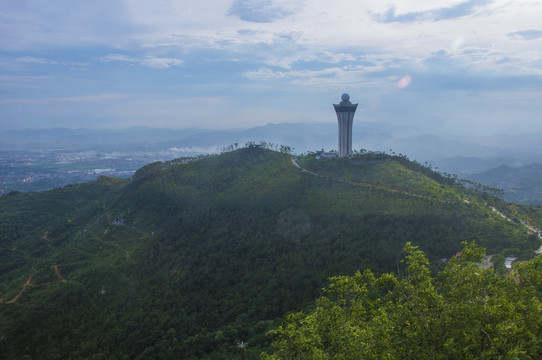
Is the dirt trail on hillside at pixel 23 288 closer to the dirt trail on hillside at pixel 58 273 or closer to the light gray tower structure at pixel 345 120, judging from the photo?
the dirt trail on hillside at pixel 58 273

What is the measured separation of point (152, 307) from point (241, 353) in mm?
14311

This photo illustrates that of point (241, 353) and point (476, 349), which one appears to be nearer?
point (476, 349)

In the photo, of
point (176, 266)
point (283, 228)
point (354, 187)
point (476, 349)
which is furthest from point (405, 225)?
point (476, 349)

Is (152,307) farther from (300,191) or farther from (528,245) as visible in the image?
(528,245)

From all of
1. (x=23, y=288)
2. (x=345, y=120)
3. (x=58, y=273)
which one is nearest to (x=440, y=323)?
(x=23, y=288)

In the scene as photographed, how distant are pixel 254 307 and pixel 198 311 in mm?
7185

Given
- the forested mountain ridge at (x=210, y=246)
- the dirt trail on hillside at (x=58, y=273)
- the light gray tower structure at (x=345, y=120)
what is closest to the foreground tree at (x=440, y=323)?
the forested mountain ridge at (x=210, y=246)

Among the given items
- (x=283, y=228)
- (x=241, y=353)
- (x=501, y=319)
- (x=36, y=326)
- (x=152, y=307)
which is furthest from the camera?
(x=283, y=228)

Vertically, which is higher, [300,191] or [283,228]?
[300,191]

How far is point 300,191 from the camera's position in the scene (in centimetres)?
5744

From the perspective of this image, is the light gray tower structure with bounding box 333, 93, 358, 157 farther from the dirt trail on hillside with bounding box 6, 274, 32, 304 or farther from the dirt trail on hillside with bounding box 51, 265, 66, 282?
the dirt trail on hillside with bounding box 6, 274, 32, 304

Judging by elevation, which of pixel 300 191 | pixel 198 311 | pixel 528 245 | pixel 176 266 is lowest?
pixel 198 311

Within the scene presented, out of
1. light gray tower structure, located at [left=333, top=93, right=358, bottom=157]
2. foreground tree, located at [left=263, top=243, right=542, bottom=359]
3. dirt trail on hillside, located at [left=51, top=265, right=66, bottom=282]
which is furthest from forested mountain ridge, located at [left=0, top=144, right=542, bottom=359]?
foreground tree, located at [left=263, top=243, right=542, bottom=359]

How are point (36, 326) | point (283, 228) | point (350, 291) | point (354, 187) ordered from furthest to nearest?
point (354, 187)
point (283, 228)
point (36, 326)
point (350, 291)
